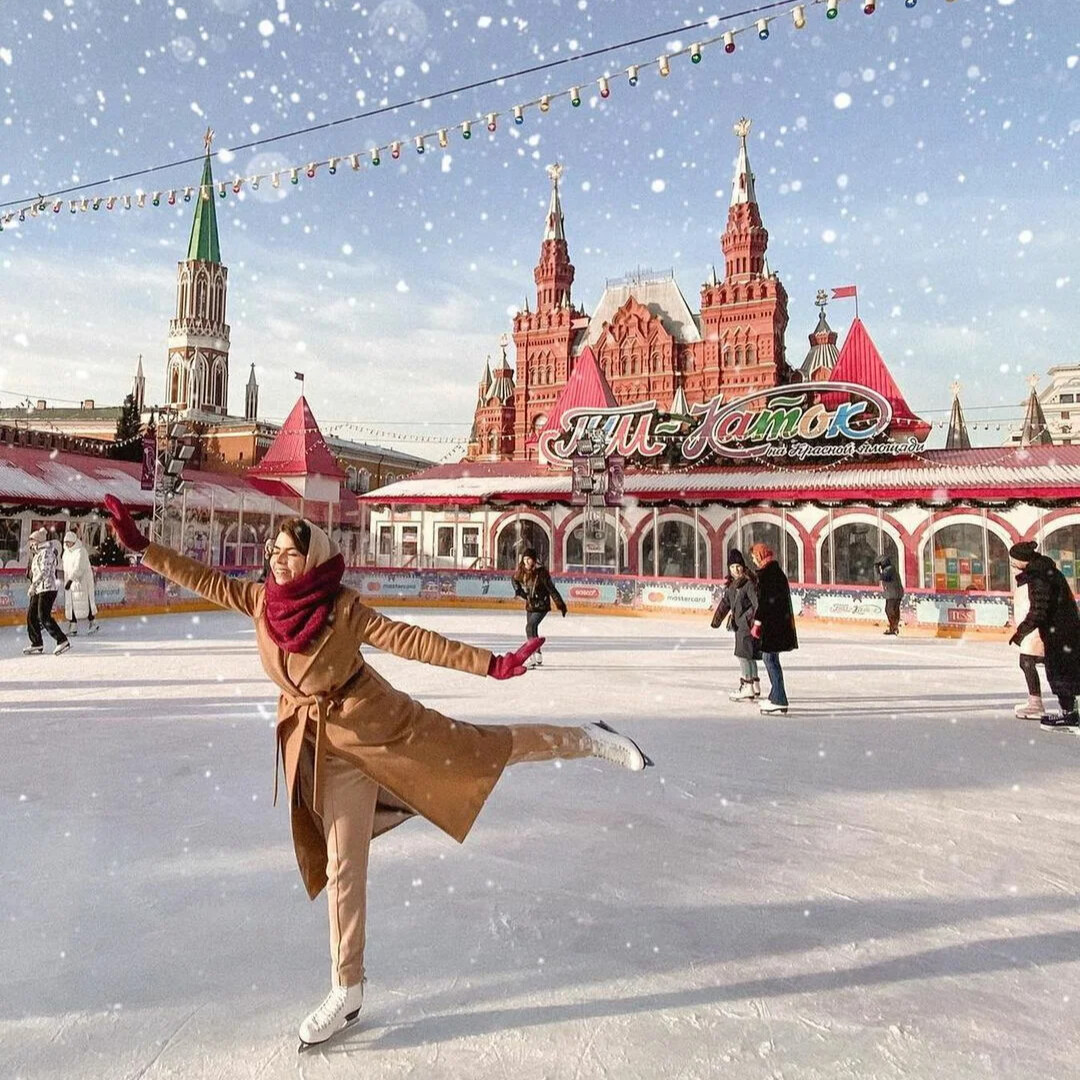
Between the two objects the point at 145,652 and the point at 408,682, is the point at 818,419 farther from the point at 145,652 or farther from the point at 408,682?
the point at 145,652

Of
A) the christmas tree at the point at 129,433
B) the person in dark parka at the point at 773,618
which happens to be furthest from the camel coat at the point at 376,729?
the christmas tree at the point at 129,433

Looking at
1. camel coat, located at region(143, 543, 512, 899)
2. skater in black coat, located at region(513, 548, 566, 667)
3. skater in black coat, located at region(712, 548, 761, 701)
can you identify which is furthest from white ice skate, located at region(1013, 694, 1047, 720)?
camel coat, located at region(143, 543, 512, 899)

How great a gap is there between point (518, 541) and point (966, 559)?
464 inches

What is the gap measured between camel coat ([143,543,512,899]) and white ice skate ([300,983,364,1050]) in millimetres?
306

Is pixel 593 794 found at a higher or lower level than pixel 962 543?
lower

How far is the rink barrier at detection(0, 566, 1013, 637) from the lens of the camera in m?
13.2

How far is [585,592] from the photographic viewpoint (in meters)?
17.9

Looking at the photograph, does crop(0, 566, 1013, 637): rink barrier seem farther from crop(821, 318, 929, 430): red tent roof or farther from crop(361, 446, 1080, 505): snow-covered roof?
crop(821, 318, 929, 430): red tent roof

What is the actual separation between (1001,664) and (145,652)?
1167 centimetres

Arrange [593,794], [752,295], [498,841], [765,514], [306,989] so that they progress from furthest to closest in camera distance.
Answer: [752,295], [765,514], [593,794], [498,841], [306,989]

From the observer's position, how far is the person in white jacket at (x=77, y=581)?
35.9 ft

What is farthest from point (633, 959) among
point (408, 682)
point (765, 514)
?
point (765, 514)

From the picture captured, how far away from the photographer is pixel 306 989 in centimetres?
212

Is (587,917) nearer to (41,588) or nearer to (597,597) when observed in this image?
(41,588)
